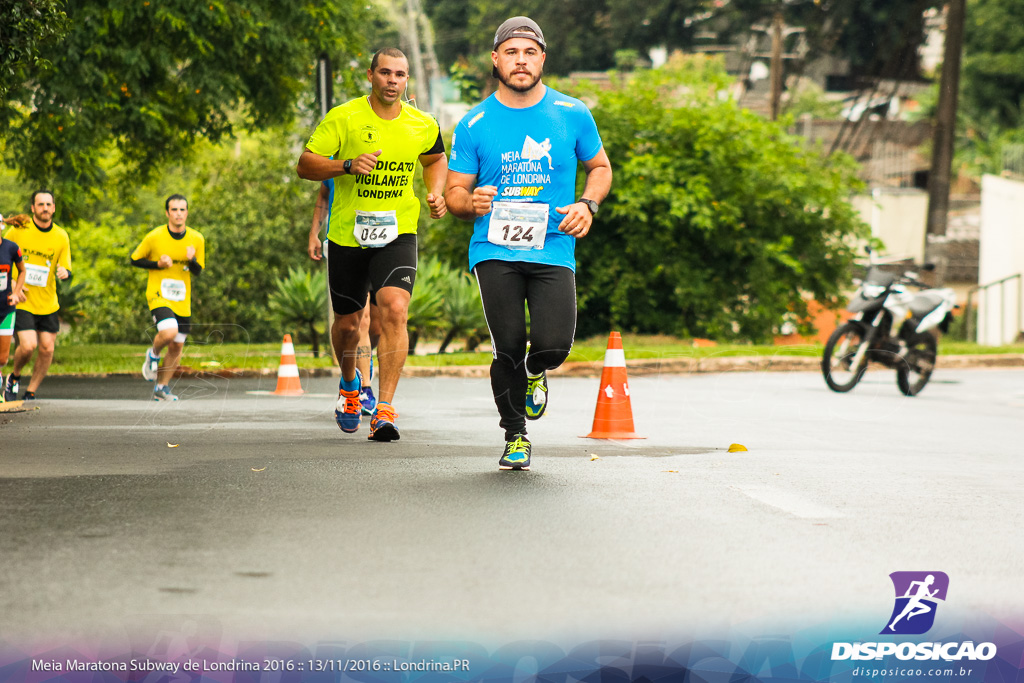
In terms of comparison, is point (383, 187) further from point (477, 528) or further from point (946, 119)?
point (946, 119)

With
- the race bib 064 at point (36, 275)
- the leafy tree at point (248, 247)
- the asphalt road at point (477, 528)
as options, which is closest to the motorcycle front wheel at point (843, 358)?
the asphalt road at point (477, 528)

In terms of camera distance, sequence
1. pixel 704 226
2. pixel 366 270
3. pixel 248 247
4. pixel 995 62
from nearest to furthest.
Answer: pixel 366 270, pixel 704 226, pixel 248 247, pixel 995 62

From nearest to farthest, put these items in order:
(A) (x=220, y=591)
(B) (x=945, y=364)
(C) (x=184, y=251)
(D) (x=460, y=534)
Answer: (A) (x=220, y=591) < (D) (x=460, y=534) < (C) (x=184, y=251) < (B) (x=945, y=364)

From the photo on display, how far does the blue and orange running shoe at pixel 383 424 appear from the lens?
781 cm

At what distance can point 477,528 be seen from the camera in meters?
5.07

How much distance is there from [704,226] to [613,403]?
14.3 m

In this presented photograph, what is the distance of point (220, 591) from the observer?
13.1 ft

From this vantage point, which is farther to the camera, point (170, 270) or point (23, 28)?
point (170, 270)

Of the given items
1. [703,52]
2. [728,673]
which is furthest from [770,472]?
[703,52]

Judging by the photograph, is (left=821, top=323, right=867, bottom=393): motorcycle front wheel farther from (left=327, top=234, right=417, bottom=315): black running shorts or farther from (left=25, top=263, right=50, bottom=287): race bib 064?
(left=25, top=263, right=50, bottom=287): race bib 064

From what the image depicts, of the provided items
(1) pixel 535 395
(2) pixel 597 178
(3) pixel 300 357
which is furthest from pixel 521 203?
(3) pixel 300 357

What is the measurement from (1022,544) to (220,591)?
9.82 feet

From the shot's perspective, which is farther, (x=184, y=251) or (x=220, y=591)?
(x=184, y=251)

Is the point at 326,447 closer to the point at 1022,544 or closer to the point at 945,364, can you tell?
the point at 1022,544
